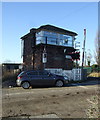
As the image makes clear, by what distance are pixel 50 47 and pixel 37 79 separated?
8.78m

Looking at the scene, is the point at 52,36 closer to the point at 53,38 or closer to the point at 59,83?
the point at 53,38

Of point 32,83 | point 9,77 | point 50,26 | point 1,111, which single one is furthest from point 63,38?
point 1,111

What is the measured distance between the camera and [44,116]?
454 centimetres

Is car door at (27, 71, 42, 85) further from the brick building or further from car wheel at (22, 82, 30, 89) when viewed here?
the brick building

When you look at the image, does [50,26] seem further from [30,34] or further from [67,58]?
[67,58]

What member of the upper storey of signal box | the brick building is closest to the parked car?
the brick building

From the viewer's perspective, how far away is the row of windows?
19336 mm

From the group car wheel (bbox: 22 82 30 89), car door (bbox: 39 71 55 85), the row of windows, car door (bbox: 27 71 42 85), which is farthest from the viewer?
the row of windows

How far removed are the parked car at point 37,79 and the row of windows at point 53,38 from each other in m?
8.03

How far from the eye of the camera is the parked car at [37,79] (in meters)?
11.6

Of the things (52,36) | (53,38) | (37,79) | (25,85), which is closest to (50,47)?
(53,38)

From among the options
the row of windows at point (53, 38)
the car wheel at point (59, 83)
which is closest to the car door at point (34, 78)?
the car wheel at point (59, 83)

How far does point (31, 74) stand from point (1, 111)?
22.4 ft

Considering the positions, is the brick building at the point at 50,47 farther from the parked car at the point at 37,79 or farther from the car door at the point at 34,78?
the car door at the point at 34,78
